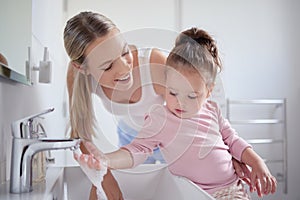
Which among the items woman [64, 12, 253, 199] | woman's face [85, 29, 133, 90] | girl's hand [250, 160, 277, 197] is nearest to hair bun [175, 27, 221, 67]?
woman [64, 12, 253, 199]

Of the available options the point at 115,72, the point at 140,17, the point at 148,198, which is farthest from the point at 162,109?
the point at 140,17

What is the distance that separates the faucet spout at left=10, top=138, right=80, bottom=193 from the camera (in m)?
0.76

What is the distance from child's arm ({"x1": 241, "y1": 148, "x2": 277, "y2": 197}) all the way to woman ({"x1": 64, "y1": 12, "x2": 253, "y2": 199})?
1.07 ft

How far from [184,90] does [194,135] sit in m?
0.20

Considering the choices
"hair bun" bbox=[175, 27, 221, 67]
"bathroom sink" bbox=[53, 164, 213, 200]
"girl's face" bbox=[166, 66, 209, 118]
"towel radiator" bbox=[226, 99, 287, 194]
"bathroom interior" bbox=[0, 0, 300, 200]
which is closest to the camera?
"girl's face" bbox=[166, 66, 209, 118]

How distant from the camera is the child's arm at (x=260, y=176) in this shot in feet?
3.32

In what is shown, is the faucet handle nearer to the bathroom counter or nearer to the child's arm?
the bathroom counter

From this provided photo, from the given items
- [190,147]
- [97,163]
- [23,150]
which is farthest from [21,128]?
[190,147]

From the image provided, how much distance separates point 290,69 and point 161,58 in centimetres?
250

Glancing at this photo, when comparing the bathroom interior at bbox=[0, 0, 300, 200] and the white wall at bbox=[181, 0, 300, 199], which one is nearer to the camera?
the bathroom interior at bbox=[0, 0, 300, 200]

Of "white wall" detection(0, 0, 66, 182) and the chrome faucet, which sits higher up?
"white wall" detection(0, 0, 66, 182)

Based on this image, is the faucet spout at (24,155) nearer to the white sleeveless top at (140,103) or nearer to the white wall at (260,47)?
the white sleeveless top at (140,103)

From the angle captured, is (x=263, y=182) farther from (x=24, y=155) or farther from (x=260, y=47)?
(x=260, y=47)

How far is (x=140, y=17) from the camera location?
9.53 feet
